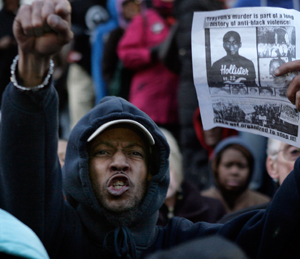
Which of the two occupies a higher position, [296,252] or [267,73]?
[267,73]

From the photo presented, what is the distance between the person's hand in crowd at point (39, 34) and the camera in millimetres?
1838

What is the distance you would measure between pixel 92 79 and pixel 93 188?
4.32 meters

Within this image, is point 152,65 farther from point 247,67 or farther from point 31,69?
point 31,69

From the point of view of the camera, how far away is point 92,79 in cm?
664

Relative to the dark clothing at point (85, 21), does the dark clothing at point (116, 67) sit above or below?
below

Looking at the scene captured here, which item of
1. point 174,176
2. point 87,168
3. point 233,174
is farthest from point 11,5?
point 87,168

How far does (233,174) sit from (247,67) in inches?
108

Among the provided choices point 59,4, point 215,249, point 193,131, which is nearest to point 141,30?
point 193,131

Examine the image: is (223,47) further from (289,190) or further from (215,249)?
(215,249)

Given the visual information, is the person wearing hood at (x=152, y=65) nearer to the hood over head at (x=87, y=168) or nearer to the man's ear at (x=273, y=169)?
the man's ear at (x=273, y=169)

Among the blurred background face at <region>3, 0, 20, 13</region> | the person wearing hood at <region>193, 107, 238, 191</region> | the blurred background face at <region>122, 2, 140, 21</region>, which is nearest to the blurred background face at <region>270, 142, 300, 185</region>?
the person wearing hood at <region>193, 107, 238, 191</region>

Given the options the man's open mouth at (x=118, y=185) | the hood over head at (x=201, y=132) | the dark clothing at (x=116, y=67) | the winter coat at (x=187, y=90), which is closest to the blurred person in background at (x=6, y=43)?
the dark clothing at (x=116, y=67)

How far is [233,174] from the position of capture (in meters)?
4.72

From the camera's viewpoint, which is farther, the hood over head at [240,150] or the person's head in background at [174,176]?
the hood over head at [240,150]
